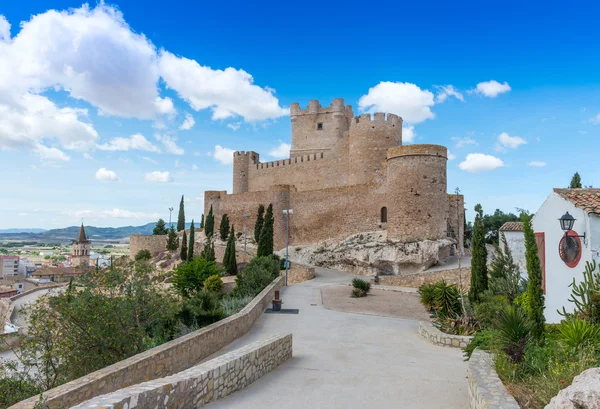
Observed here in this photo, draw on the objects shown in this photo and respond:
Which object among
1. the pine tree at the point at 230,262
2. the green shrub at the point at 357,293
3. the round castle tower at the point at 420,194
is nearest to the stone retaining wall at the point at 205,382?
the green shrub at the point at 357,293

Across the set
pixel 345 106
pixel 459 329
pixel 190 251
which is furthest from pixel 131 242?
pixel 459 329

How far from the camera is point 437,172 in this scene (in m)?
26.8

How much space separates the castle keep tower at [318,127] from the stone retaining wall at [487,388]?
35.0 meters

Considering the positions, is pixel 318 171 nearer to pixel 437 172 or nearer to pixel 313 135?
pixel 313 135

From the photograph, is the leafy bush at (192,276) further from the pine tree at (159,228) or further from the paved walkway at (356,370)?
the pine tree at (159,228)

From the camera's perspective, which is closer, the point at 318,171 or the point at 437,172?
the point at 437,172

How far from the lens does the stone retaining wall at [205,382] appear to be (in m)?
4.27

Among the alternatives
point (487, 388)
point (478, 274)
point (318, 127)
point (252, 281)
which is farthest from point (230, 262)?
point (487, 388)

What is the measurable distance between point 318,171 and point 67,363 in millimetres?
31518

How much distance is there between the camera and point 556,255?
10906mm

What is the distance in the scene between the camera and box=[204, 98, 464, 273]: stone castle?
87.6 ft

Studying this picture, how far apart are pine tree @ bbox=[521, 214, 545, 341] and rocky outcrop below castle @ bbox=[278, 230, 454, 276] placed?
Result: 1779 centimetres

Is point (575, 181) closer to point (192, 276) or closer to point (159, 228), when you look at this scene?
point (192, 276)

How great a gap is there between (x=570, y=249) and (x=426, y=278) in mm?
13609
